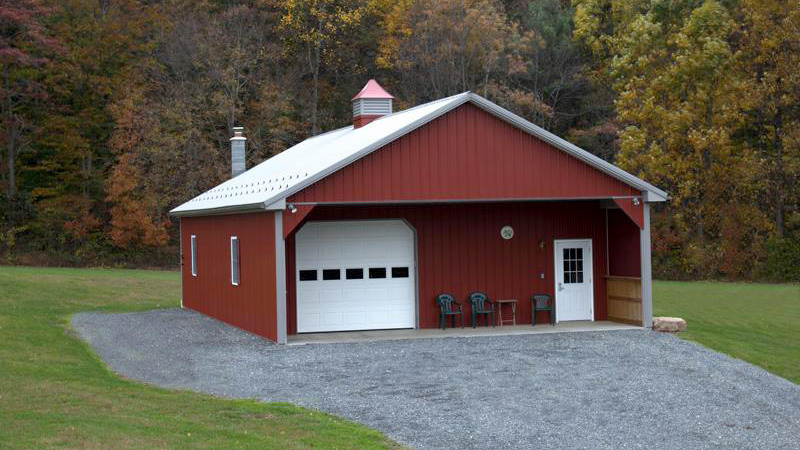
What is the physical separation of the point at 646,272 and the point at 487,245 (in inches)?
124

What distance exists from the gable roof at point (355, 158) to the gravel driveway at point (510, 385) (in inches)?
105

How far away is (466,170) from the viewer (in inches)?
A: 734

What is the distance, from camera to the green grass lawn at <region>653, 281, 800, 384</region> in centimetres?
1777

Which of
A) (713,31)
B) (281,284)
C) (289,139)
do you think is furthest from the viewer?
(289,139)

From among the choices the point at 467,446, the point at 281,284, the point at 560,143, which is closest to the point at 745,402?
the point at 467,446

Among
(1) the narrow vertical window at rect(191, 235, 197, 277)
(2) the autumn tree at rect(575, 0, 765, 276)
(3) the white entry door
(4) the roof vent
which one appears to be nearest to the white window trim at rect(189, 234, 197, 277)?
(1) the narrow vertical window at rect(191, 235, 197, 277)

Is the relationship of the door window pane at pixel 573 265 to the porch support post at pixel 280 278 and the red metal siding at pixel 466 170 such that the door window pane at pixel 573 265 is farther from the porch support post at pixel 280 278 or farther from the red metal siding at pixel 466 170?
the porch support post at pixel 280 278

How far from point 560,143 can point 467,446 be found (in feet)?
30.0

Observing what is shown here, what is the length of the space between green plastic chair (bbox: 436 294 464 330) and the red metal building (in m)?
0.17

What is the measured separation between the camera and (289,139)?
45.4 m

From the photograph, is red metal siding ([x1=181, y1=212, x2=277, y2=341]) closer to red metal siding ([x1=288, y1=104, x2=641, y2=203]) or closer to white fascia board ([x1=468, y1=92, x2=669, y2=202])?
red metal siding ([x1=288, y1=104, x2=641, y2=203])

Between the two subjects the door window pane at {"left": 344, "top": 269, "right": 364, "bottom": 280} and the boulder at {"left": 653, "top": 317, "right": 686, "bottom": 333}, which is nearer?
the boulder at {"left": 653, "top": 317, "right": 686, "bottom": 333}

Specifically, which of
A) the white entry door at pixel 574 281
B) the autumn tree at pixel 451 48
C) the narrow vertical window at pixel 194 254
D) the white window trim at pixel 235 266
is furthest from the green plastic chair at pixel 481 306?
the autumn tree at pixel 451 48

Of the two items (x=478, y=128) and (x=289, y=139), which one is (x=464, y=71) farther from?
(x=478, y=128)
